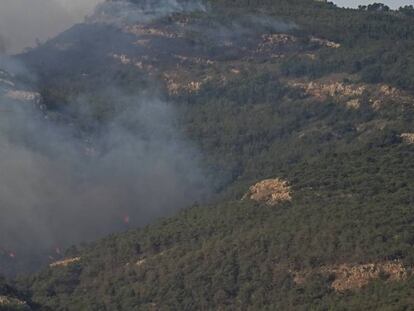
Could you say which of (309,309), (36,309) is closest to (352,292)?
(309,309)

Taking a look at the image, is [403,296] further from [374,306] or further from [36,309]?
[36,309]

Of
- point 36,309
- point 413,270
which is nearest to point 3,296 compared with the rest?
point 36,309

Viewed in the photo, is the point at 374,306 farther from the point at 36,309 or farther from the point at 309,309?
the point at 36,309

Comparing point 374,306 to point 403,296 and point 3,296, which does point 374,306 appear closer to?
point 403,296

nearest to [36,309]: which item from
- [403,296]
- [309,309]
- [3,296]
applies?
[3,296]

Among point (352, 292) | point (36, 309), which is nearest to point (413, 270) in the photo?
point (352, 292)

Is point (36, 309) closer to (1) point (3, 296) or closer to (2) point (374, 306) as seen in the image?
(1) point (3, 296)
